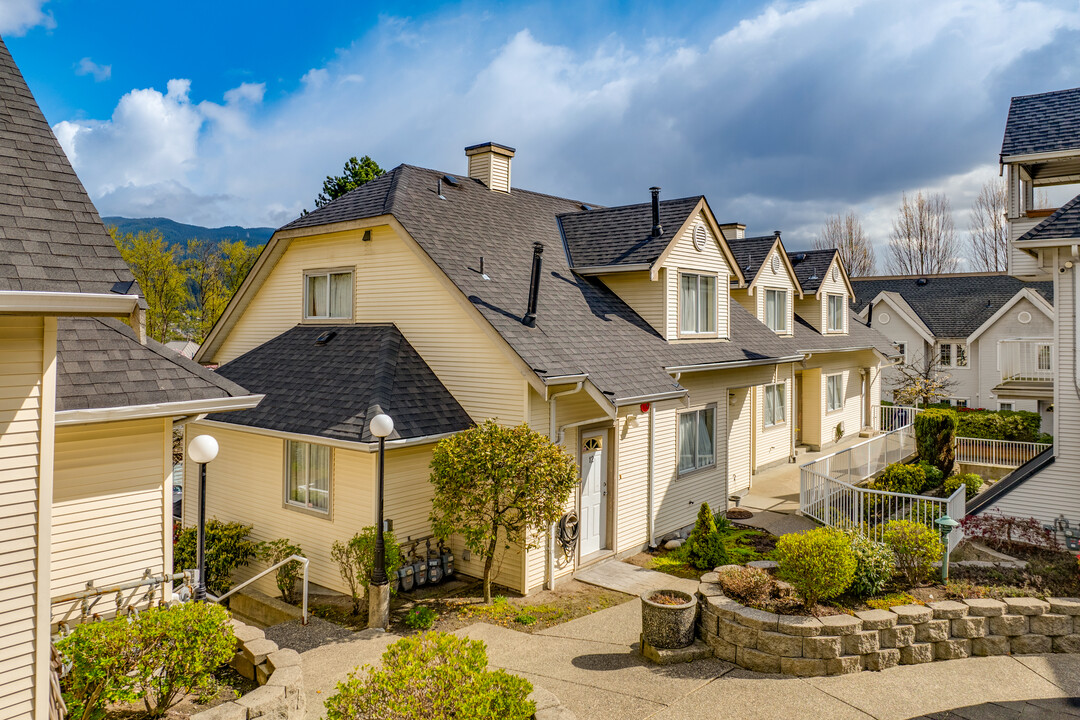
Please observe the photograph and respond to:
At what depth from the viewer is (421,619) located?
9297mm

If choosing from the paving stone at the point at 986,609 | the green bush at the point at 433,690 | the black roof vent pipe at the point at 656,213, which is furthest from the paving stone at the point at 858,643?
the black roof vent pipe at the point at 656,213

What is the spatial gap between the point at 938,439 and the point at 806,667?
50.5 ft

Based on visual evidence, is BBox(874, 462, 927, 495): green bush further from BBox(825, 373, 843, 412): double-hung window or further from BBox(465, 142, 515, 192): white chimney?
BBox(465, 142, 515, 192): white chimney

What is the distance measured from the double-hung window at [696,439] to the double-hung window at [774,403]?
236 inches

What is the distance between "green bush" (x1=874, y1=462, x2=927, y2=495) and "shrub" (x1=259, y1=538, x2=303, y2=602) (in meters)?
14.3

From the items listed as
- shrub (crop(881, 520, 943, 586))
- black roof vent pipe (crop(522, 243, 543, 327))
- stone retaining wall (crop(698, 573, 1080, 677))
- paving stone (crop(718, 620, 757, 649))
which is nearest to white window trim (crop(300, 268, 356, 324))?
black roof vent pipe (crop(522, 243, 543, 327))

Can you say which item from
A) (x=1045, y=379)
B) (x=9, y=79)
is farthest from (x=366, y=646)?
(x=1045, y=379)

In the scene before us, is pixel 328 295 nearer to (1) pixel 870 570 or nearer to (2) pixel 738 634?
(2) pixel 738 634

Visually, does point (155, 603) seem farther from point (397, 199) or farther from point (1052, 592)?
point (1052, 592)

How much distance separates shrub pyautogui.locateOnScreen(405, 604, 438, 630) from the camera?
364 inches

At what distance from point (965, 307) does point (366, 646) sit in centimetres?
4012

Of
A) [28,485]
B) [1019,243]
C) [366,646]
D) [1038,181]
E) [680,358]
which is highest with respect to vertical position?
[1038,181]

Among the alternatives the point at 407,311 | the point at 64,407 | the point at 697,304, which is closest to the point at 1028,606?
the point at 697,304

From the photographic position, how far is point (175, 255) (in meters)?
43.6
